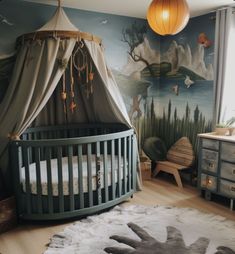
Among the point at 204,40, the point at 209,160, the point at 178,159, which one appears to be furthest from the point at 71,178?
the point at 204,40

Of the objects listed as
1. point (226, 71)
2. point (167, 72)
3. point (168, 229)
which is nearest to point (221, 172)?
point (168, 229)

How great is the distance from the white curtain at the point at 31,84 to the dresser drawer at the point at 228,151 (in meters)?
2.08

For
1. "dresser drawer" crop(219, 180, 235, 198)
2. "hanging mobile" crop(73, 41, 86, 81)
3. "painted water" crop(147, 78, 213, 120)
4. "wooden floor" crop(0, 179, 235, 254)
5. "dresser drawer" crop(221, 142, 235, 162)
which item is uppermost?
"hanging mobile" crop(73, 41, 86, 81)

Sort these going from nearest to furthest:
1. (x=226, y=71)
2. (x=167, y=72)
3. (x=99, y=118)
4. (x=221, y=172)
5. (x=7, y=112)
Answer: (x=7, y=112), (x=221, y=172), (x=226, y=71), (x=99, y=118), (x=167, y=72)

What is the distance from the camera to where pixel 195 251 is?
235 cm

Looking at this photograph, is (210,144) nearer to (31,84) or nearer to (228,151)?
(228,151)

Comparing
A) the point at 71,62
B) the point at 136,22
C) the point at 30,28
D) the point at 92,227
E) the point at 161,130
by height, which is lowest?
the point at 92,227

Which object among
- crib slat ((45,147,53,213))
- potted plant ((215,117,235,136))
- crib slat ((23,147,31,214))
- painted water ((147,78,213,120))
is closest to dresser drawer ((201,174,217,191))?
potted plant ((215,117,235,136))

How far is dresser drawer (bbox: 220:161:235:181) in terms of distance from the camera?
10.5 feet

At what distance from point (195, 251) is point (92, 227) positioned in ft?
3.36

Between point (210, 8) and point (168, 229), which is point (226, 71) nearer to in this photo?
point (210, 8)

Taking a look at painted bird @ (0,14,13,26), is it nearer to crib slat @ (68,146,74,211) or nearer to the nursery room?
the nursery room

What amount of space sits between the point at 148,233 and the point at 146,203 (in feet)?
2.49

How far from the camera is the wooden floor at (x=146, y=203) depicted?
250 centimetres
